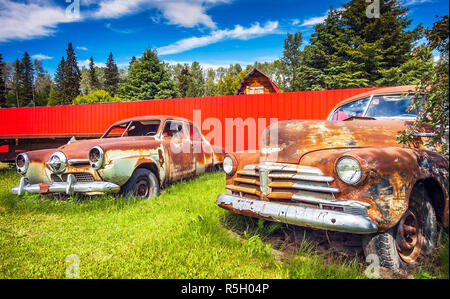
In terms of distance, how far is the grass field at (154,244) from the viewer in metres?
2.06

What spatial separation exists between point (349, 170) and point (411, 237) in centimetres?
81

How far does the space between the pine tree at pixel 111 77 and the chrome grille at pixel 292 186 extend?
52463 mm

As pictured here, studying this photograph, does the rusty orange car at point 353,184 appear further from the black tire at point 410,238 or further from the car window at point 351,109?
the car window at point 351,109

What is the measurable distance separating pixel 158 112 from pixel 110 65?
50049 mm

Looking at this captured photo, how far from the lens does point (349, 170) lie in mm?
1980

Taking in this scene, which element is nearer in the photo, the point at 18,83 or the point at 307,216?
the point at 307,216

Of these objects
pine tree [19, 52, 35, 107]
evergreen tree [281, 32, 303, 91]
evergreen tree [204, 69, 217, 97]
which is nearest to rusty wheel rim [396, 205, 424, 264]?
evergreen tree [281, 32, 303, 91]

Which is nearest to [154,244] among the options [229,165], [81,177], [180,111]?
[229,165]

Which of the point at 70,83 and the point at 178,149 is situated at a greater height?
the point at 70,83

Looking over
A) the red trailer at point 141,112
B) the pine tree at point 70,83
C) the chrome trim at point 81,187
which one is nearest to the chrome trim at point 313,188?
the chrome trim at point 81,187

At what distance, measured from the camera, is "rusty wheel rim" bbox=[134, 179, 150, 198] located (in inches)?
162

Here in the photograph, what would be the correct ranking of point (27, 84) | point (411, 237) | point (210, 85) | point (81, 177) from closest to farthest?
point (411, 237)
point (81, 177)
point (27, 84)
point (210, 85)

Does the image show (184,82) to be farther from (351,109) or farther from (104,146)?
(351,109)
